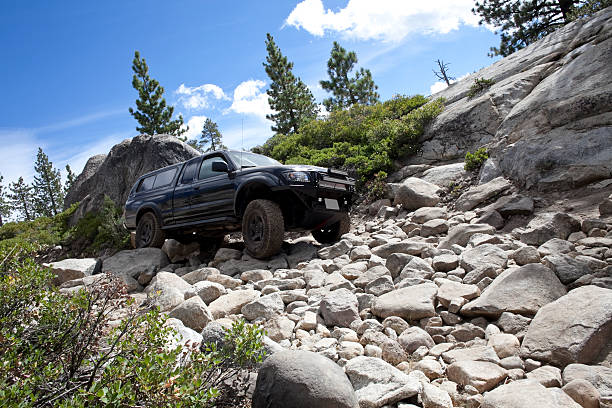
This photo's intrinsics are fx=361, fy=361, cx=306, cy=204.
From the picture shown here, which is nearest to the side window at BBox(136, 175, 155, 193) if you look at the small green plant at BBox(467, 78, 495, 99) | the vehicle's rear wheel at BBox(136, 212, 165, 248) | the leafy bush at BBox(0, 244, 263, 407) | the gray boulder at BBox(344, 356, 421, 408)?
the vehicle's rear wheel at BBox(136, 212, 165, 248)

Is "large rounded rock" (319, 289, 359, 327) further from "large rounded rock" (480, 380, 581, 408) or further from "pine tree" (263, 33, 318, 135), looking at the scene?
"pine tree" (263, 33, 318, 135)

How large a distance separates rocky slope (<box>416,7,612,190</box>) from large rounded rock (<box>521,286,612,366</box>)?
3.54 metres

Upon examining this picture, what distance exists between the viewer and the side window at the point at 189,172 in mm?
7523

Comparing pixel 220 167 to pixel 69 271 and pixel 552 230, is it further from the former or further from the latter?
pixel 552 230

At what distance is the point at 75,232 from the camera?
44.2 feet

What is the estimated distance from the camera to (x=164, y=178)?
27.1 ft

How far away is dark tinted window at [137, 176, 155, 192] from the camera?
863 centimetres

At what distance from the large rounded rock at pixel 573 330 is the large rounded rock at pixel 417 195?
4460mm

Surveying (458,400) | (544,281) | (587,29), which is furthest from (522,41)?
(458,400)

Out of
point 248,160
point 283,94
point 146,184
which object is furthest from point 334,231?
point 283,94

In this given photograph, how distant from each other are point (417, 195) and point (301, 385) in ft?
19.0

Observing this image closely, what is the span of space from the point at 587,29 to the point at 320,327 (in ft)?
35.3

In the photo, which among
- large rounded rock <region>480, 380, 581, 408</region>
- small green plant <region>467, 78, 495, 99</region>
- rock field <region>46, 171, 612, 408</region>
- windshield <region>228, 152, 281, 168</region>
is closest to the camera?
large rounded rock <region>480, 380, 581, 408</region>

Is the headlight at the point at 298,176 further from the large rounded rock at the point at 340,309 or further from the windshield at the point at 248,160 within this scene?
the large rounded rock at the point at 340,309
